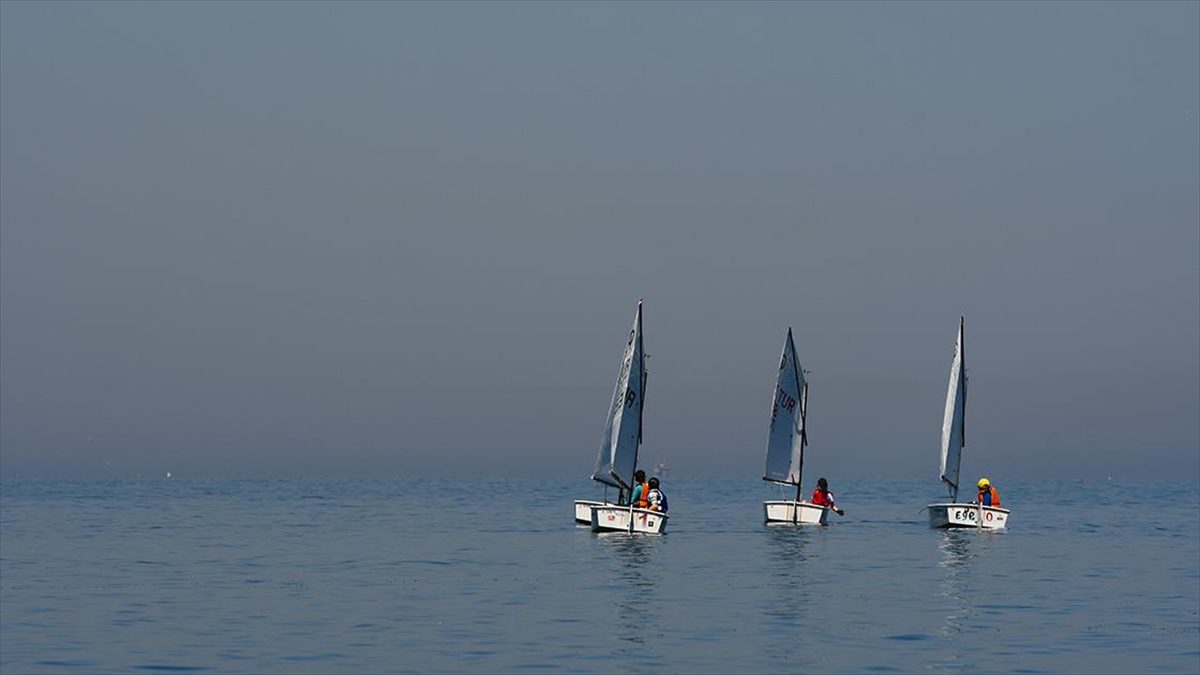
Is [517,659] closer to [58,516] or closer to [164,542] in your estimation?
[164,542]

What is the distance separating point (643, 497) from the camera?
68250 millimetres

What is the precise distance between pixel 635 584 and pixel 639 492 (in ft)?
61.4

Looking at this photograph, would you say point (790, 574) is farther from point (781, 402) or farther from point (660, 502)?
point (781, 402)

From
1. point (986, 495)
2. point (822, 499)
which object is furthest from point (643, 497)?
point (986, 495)

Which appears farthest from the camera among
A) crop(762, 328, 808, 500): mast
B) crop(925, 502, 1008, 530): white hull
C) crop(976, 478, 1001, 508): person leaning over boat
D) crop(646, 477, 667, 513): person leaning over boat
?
crop(762, 328, 808, 500): mast

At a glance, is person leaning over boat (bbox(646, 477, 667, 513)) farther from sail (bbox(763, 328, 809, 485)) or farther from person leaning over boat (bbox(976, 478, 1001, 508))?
person leaning over boat (bbox(976, 478, 1001, 508))

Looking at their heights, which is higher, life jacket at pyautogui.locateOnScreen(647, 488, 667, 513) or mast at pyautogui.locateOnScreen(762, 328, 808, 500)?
mast at pyautogui.locateOnScreen(762, 328, 808, 500)

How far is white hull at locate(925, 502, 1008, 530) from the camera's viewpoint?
237 ft

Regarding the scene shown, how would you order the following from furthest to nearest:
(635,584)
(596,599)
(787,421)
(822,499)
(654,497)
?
(787,421) < (822,499) < (654,497) < (635,584) < (596,599)

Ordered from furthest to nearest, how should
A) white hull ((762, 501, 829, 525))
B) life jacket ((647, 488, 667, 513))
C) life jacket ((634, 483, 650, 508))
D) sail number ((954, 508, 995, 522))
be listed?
white hull ((762, 501, 829, 525)) → sail number ((954, 508, 995, 522)) → life jacket ((634, 483, 650, 508)) → life jacket ((647, 488, 667, 513))

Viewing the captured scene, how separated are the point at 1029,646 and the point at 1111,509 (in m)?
87.6

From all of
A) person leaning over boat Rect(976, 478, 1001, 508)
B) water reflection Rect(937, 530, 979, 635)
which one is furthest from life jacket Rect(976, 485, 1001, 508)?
water reflection Rect(937, 530, 979, 635)

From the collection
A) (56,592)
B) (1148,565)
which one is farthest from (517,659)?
(1148,565)

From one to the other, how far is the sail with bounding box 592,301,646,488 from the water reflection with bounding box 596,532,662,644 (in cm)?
257
